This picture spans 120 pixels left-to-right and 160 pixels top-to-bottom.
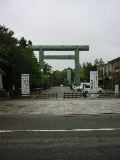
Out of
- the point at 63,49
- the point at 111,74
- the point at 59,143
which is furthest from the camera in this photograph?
the point at 111,74

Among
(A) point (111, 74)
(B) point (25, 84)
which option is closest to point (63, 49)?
(A) point (111, 74)

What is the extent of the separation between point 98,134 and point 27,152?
12.1ft

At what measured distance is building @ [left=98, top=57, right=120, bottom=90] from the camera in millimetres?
76731

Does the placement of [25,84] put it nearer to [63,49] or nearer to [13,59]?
[13,59]

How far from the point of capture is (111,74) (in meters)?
87.1

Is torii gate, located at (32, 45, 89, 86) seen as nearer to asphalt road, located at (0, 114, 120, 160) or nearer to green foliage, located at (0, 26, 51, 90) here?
green foliage, located at (0, 26, 51, 90)

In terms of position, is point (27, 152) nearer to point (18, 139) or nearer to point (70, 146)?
point (70, 146)

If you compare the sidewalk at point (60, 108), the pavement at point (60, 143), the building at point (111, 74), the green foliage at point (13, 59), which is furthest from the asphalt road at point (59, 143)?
the building at point (111, 74)

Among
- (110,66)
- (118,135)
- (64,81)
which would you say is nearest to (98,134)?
(118,135)

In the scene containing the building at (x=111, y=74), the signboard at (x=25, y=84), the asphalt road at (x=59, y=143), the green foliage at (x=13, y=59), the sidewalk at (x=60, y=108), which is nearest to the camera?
the asphalt road at (x=59, y=143)

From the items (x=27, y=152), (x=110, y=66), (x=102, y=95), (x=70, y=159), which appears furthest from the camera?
(x=110, y=66)

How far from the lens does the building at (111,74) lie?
76731 mm

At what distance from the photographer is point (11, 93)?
48.6m

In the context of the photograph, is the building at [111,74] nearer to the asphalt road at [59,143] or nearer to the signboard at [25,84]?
the signboard at [25,84]
